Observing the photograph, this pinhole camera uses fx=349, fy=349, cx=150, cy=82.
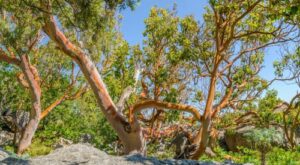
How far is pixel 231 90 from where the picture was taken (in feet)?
36.5

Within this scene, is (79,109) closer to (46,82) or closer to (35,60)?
(46,82)

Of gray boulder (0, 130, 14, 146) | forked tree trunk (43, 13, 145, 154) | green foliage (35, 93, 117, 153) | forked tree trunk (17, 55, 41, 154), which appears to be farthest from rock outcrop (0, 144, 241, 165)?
gray boulder (0, 130, 14, 146)

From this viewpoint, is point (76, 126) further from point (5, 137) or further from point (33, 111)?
point (33, 111)

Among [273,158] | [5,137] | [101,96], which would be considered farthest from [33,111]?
[273,158]

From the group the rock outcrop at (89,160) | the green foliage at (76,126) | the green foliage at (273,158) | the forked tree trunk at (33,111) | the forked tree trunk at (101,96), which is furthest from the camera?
the green foliage at (76,126)

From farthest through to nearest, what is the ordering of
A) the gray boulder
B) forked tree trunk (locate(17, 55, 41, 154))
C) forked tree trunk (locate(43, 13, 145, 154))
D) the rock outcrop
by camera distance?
the gray boulder, forked tree trunk (locate(17, 55, 41, 154)), forked tree trunk (locate(43, 13, 145, 154)), the rock outcrop

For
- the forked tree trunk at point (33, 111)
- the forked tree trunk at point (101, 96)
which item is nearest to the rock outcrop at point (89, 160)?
the forked tree trunk at point (101, 96)

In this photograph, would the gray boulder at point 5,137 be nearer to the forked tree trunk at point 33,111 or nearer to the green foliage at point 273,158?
the forked tree trunk at point 33,111

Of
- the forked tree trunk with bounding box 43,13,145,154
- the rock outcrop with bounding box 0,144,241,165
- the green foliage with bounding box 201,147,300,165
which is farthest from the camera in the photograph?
the green foliage with bounding box 201,147,300,165

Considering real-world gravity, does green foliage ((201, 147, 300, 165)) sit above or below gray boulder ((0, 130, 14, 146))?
below

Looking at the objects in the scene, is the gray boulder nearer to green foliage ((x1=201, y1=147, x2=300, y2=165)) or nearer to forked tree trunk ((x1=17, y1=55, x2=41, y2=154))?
forked tree trunk ((x1=17, y1=55, x2=41, y2=154))

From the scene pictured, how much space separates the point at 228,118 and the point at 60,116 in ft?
35.7

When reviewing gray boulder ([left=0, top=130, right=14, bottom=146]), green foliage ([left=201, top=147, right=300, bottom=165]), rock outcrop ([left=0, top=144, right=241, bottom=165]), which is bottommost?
rock outcrop ([left=0, top=144, right=241, bottom=165])

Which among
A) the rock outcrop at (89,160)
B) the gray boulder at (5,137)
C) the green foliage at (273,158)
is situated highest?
the gray boulder at (5,137)
